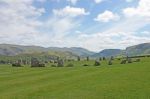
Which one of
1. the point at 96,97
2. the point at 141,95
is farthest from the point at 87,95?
the point at 141,95

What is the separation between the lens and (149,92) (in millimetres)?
37375

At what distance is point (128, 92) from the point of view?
3859cm

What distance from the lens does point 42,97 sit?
3712 cm

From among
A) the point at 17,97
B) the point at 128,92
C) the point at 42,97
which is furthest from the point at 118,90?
the point at 17,97

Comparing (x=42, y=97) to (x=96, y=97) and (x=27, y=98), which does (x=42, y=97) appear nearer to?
(x=27, y=98)

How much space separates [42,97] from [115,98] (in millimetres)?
9500

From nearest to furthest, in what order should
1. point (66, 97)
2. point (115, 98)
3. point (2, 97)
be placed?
1. point (115, 98)
2. point (66, 97)
3. point (2, 97)

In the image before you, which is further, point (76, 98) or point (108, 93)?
point (108, 93)

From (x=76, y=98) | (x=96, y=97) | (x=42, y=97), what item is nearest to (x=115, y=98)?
(x=96, y=97)

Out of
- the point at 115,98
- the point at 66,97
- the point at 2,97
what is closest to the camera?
the point at 115,98

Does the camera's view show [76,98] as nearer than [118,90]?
Yes

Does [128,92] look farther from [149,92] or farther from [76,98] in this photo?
[76,98]

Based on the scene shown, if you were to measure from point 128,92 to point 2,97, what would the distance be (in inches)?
673

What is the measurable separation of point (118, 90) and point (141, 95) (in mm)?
5801
